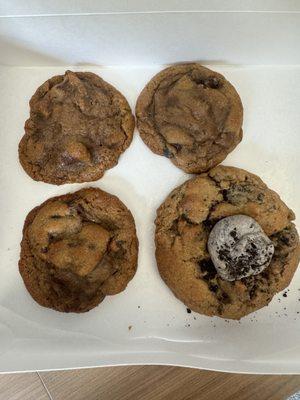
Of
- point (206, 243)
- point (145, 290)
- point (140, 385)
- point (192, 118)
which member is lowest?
point (140, 385)

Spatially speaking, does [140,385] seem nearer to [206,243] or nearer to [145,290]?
[145,290]

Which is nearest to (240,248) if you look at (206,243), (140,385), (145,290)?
(206,243)

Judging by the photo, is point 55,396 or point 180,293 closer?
point 180,293

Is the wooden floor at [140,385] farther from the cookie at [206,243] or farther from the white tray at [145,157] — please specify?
the cookie at [206,243]

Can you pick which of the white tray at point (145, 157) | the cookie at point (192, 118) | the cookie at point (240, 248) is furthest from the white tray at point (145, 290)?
the cookie at point (240, 248)

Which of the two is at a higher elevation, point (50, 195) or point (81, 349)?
point (50, 195)

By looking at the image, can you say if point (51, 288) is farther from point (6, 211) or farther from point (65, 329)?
point (6, 211)

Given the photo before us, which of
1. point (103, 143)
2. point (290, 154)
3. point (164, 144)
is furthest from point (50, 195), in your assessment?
point (290, 154)
